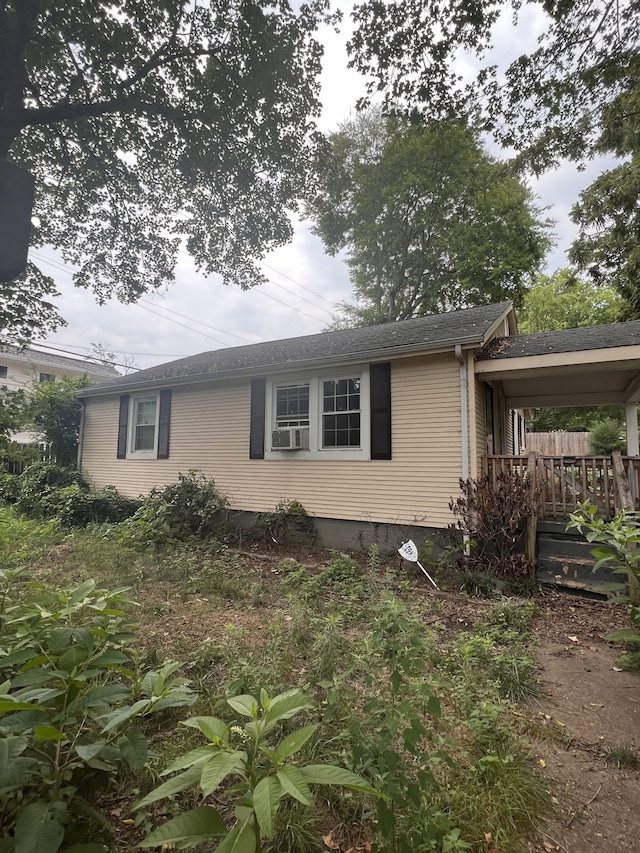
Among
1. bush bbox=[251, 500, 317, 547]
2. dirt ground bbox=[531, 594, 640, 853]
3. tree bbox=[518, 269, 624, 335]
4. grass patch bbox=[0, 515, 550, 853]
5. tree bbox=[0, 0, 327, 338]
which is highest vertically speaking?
tree bbox=[518, 269, 624, 335]

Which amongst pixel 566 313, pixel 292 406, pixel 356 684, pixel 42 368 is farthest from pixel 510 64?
pixel 42 368

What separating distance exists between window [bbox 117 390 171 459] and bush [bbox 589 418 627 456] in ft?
48.2

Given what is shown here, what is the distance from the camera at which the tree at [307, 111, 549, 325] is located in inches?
707

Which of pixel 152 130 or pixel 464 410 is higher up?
pixel 152 130

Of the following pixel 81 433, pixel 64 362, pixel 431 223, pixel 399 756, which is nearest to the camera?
pixel 399 756

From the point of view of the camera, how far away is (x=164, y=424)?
376 inches

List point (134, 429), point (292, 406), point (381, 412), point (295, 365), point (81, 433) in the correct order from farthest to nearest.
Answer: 1. point (81, 433)
2. point (134, 429)
3. point (292, 406)
4. point (295, 365)
5. point (381, 412)

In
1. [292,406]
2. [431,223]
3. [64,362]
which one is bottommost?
[292,406]

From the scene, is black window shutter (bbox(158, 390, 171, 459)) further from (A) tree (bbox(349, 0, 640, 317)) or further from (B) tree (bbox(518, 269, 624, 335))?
(B) tree (bbox(518, 269, 624, 335))

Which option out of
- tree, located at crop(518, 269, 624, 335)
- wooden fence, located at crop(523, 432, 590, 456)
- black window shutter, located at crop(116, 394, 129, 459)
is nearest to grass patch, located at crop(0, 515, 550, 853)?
black window shutter, located at crop(116, 394, 129, 459)

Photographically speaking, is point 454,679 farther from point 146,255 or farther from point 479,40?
point 146,255

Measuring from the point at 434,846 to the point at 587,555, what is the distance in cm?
468

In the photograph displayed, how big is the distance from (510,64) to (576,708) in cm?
654

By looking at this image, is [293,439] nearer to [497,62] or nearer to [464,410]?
[464,410]
